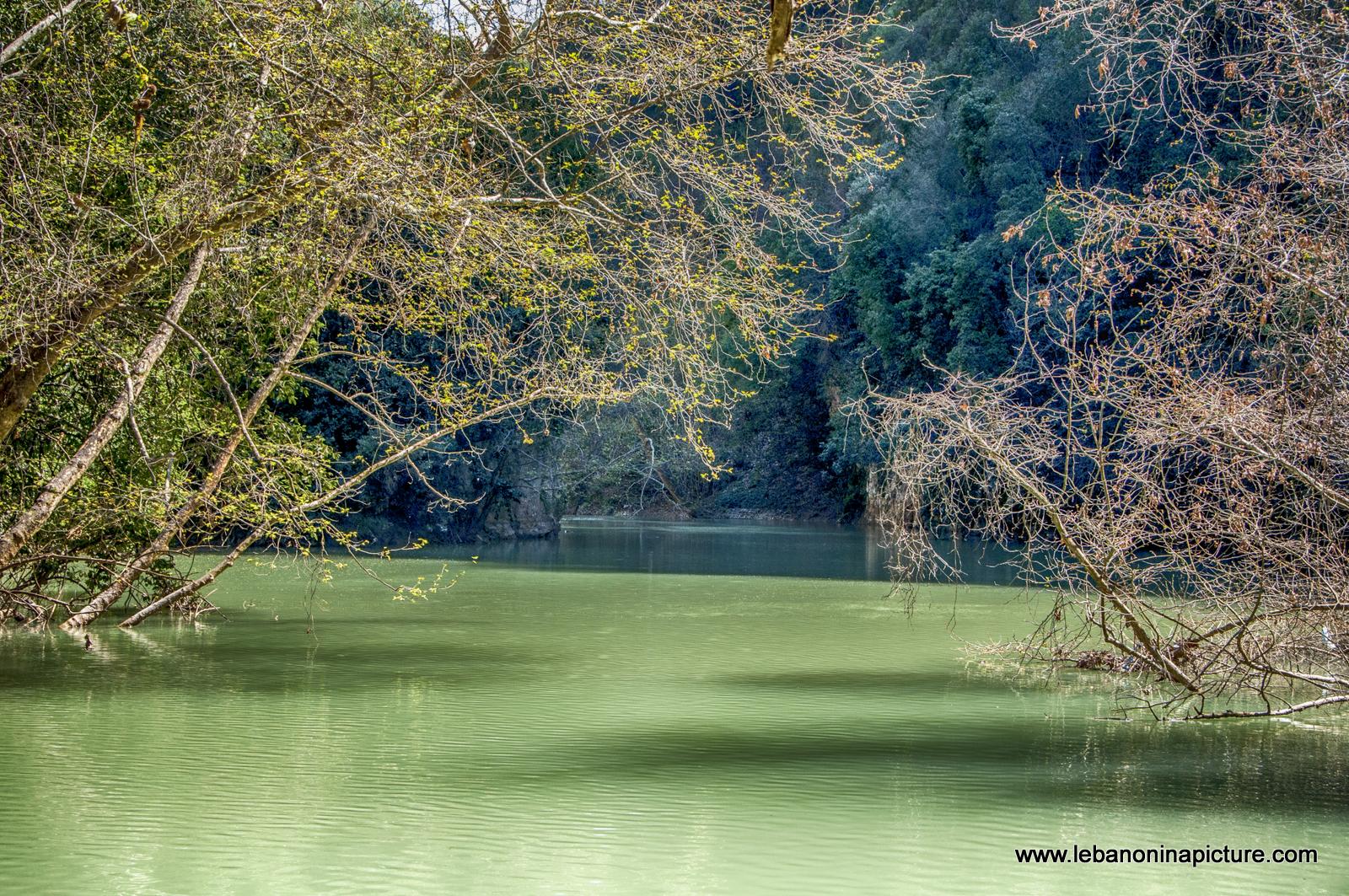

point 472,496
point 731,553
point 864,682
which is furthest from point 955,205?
point 864,682

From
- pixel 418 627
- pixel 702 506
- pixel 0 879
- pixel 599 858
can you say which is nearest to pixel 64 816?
pixel 0 879

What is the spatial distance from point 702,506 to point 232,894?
5185cm

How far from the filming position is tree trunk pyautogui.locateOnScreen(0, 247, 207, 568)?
11.7m

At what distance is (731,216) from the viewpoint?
11.5m

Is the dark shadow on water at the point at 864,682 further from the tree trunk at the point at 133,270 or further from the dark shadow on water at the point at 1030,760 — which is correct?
the tree trunk at the point at 133,270

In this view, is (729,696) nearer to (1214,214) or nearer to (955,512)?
(955,512)

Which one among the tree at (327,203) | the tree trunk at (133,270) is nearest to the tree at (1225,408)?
the tree at (327,203)

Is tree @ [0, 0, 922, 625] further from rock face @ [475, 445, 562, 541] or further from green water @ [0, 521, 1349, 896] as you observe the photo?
rock face @ [475, 445, 562, 541]

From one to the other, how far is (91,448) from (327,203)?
3610 millimetres

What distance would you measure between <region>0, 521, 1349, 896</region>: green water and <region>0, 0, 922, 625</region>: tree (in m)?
1.66

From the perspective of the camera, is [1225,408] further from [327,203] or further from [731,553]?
[731,553]

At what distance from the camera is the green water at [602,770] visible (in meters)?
6.55

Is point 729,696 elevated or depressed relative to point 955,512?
A: depressed

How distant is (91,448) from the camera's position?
39.7ft
